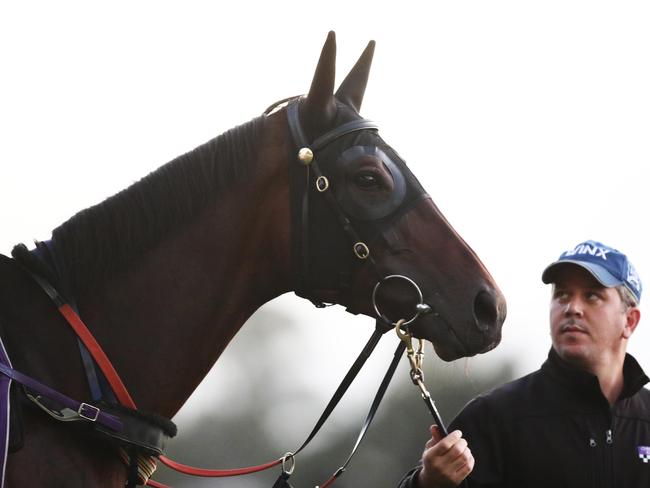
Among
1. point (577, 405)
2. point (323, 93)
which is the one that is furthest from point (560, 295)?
point (323, 93)

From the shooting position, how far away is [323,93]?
359 centimetres

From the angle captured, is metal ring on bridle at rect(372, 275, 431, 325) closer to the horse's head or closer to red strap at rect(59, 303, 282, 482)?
the horse's head

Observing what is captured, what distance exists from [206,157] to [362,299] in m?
0.91

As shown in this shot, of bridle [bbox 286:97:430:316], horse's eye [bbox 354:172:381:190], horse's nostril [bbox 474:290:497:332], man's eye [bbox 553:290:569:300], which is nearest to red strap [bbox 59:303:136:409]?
bridle [bbox 286:97:430:316]

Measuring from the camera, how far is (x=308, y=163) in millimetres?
3582

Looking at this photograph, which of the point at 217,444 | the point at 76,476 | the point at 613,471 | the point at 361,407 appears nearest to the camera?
the point at 76,476

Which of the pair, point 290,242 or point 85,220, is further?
point 290,242

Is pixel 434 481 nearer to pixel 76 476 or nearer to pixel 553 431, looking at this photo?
pixel 553 431

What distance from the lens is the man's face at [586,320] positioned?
4.17 metres

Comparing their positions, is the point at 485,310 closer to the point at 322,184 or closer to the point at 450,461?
the point at 450,461

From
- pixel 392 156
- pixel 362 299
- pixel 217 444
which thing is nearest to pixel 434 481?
pixel 362 299

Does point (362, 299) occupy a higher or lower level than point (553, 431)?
higher

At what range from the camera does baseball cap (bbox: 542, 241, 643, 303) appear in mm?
4227

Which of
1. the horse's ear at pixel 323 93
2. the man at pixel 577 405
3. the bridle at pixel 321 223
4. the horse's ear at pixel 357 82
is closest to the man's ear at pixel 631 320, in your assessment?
the man at pixel 577 405
